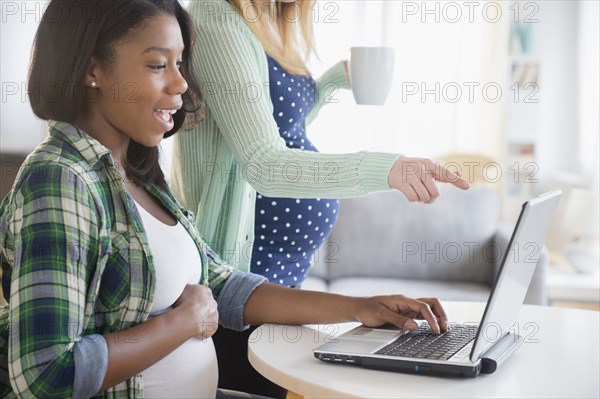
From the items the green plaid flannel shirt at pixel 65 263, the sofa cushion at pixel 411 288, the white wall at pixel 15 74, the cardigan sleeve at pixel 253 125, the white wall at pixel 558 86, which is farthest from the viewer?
the white wall at pixel 558 86

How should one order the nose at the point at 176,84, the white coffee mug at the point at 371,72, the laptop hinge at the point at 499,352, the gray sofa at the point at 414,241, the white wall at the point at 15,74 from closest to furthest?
the laptop hinge at the point at 499,352
the nose at the point at 176,84
the white coffee mug at the point at 371,72
the white wall at the point at 15,74
the gray sofa at the point at 414,241

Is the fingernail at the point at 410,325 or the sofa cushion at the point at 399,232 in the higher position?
the fingernail at the point at 410,325

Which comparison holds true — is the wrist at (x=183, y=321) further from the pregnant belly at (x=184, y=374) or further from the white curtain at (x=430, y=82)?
the white curtain at (x=430, y=82)

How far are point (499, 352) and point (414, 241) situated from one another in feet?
7.35

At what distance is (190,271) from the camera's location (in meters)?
1.22

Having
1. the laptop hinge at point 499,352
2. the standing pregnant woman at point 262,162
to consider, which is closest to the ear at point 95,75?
the standing pregnant woman at point 262,162

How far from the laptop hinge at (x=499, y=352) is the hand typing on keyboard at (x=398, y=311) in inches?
3.9

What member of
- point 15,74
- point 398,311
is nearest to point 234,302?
point 398,311

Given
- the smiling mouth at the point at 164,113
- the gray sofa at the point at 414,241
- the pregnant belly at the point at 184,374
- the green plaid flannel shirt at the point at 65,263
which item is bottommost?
the gray sofa at the point at 414,241

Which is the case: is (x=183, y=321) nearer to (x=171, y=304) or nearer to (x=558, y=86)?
(x=171, y=304)

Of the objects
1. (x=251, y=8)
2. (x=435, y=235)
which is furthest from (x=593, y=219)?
(x=251, y=8)

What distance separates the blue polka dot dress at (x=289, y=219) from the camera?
158 cm

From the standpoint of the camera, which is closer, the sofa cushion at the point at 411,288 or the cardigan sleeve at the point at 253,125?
the cardigan sleeve at the point at 253,125

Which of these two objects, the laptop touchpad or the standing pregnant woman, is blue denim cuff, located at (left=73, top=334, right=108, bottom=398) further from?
the standing pregnant woman
